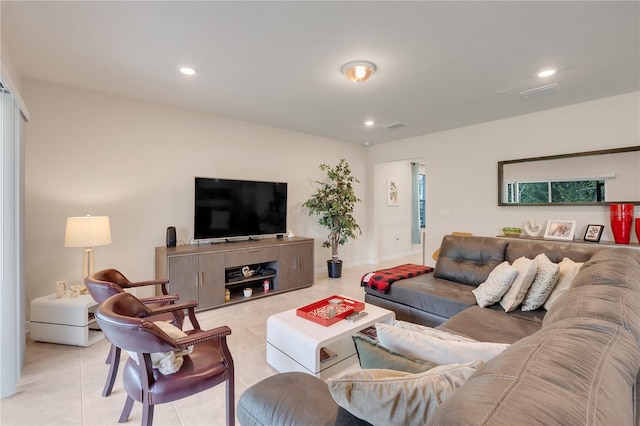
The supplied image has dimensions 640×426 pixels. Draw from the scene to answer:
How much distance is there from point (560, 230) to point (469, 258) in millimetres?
1768

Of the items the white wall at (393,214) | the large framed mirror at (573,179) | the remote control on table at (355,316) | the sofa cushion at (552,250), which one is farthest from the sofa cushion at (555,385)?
the white wall at (393,214)

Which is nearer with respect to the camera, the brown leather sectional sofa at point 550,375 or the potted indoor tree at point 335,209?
the brown leather sectional sofa at point 550,375

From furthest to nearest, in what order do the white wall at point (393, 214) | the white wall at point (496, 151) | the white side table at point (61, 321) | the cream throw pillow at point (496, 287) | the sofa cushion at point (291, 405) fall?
the white wall at point (393, 214) → the white wall at point (496, 151) → the white side table at point (61, 321) → the cream throw pillow at point (496, 287) → the sofa cushion at point (291, 405)

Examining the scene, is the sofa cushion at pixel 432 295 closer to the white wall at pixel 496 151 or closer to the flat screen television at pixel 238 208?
the flat screen television at pixel 238 208

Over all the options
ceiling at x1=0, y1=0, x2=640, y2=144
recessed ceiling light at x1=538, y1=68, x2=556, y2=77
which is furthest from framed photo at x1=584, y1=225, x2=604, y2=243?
recessed ceiling light at x1=538, y1=68, x2=556, y2=77

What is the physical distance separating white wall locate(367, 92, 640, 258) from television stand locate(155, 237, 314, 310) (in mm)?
2462

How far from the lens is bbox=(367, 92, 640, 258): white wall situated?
353 cm

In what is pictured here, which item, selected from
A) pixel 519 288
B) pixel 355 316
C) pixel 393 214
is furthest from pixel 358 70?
pixel 393 214

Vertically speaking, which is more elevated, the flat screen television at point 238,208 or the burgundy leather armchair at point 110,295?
the flat screen television at point 238,208

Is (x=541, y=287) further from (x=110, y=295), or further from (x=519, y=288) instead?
(x=110, y=295)

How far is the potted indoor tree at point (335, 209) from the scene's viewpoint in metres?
5.05

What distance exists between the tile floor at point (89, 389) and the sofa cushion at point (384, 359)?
1.24 m

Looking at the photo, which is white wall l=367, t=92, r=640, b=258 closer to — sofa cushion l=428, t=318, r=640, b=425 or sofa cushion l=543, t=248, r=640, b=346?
sofa cushion l=543, t=248, r=640, b=346

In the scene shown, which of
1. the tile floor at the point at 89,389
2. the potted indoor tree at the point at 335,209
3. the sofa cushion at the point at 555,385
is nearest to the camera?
the sofa cushion at the point at 555,385
